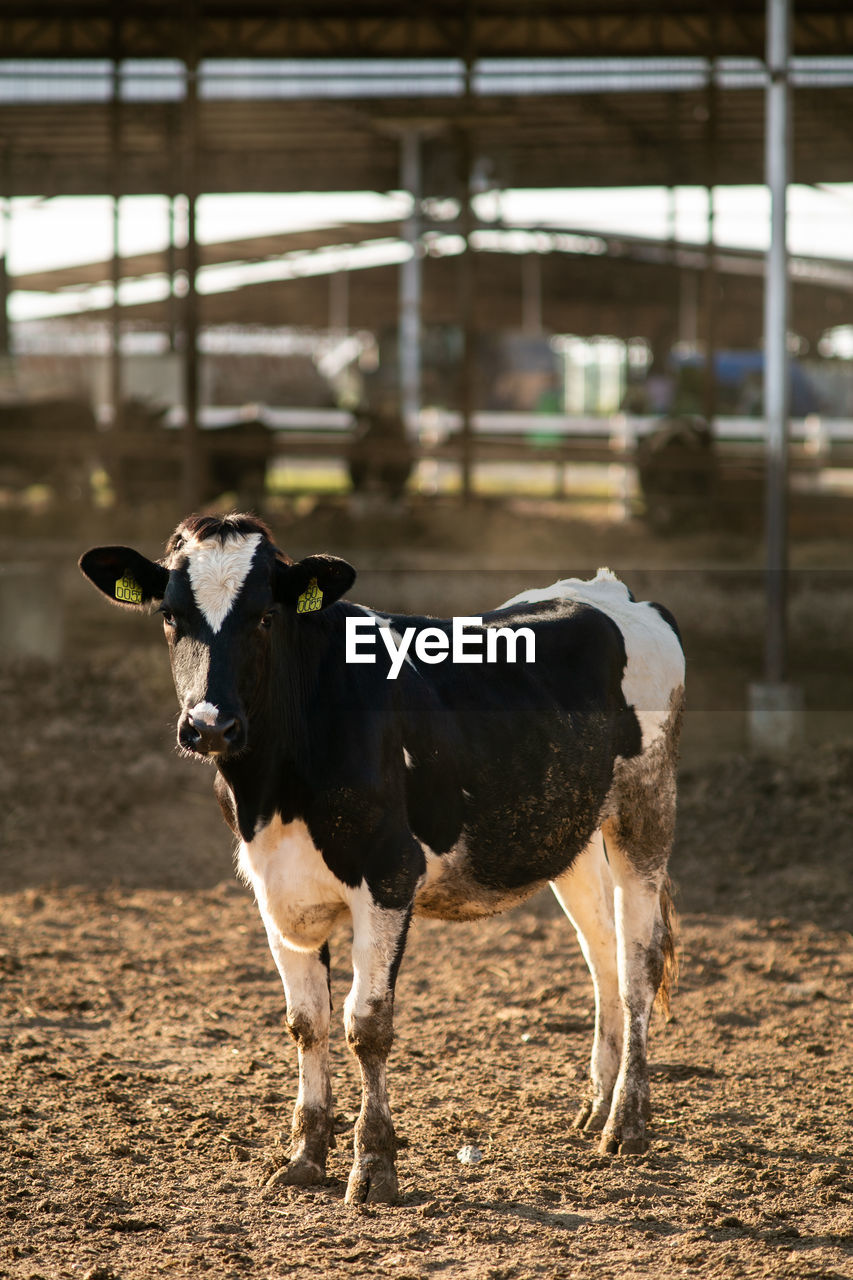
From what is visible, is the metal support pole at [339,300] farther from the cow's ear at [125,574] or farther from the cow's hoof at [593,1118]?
the cow's hoof at [593,1118]

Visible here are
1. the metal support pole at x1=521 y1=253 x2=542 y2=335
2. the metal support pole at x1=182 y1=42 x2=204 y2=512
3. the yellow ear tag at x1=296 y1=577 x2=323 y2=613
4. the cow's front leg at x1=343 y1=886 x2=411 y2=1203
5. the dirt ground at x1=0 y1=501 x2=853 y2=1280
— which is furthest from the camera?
the metal support pole at x1=521 y1=253 x2=542 y2=335

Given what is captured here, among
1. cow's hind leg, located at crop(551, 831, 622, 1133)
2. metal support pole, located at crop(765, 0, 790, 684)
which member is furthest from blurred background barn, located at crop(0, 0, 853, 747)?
cow's hind leg, located at crop(551, 831, 622, 1133)

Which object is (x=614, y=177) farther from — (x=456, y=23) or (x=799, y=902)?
(x=799, y=902)

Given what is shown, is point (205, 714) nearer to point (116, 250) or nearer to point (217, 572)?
point (217, 572)

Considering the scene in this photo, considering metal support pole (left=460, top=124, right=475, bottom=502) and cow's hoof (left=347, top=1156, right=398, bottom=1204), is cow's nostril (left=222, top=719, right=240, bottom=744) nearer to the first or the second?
cow's hoof (left=347, top=1156, right=398, bottom=1204)

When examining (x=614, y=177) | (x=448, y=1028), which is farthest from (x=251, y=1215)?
(x=614, y=177)

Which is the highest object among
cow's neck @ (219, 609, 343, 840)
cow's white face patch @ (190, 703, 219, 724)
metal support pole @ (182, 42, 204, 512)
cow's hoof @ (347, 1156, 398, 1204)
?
metal support pole @ (182, 42, 204, 512)

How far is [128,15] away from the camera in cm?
1565

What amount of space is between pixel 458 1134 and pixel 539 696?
1331 millimetres

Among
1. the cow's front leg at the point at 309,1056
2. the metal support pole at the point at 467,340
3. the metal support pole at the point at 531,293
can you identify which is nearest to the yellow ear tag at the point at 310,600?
the cow's front leg at the point at 309,1056

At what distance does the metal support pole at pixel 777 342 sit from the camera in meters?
9.05

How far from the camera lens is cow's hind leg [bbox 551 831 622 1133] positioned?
15.0 ft

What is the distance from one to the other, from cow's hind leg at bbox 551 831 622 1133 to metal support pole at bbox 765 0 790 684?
4.54 meters

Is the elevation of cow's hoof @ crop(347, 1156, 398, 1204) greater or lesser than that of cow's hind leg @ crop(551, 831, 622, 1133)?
lesser
